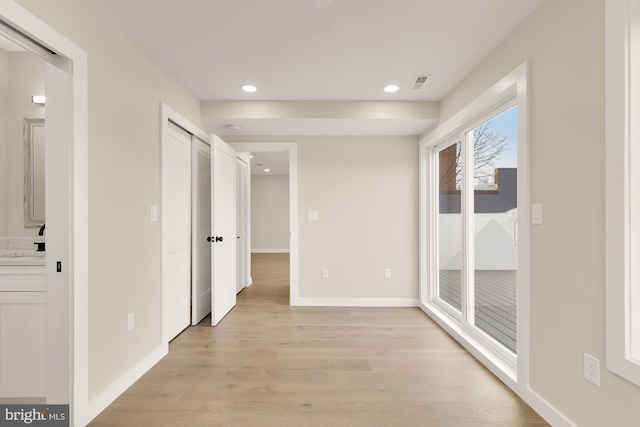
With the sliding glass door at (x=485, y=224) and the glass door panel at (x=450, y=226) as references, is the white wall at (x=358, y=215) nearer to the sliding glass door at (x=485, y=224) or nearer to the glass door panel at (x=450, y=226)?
the glass door panel at (x=450, y=226)

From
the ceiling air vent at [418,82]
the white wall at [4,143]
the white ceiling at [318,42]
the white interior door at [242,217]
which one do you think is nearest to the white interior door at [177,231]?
the white ceiling at [318,42]

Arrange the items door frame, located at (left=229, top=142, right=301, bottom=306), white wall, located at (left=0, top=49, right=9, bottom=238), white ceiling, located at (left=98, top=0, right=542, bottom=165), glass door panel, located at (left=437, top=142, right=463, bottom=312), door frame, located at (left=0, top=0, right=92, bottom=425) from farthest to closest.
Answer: door frame, located at (left=229, top=142, right=301, bottom=306)
glass door panel, located at (left=437, top=142, right=463, bottom=312)
white wall, located at (left=0, top=49, right=9, bottom=238)
white ceiling, located at (left=98, top=0, right=542, bottom=165)
door frame, located at (left=0, top=0, right=92, bottom=425)

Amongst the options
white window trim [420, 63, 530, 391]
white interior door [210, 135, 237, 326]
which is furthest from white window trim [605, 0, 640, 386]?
white interior door [210, 135, 237, 326]

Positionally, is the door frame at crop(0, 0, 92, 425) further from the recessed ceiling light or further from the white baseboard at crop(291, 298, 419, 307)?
the white baseboard at crop(291, 298, 419, 307)

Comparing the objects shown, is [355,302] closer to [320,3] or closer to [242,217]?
[242,217]

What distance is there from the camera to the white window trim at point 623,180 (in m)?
1.31

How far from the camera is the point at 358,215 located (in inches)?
162

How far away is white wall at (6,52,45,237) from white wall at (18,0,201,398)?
823mm

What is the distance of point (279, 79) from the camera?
2859 millimetres

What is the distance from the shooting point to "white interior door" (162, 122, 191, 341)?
2.82 m

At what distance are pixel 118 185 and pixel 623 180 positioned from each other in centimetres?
274

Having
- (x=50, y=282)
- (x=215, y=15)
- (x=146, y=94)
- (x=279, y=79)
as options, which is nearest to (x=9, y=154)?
(x=146, y=94)

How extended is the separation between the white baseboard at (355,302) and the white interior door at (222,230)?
922 mm

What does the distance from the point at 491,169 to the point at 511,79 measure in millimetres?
789
